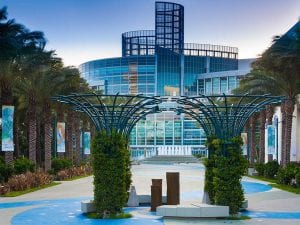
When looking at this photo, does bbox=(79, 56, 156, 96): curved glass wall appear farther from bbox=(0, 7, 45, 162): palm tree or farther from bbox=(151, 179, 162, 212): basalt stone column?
bbox=(151, 179, 162, 212): basalt stone column

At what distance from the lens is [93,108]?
19.5 meters

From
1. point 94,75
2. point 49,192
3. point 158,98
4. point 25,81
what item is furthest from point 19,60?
point 94,75

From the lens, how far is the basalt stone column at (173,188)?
20656 mm

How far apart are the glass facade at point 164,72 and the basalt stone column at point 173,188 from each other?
278 ft

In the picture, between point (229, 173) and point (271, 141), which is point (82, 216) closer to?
point (229, 173)

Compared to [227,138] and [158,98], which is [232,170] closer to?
[227,138]

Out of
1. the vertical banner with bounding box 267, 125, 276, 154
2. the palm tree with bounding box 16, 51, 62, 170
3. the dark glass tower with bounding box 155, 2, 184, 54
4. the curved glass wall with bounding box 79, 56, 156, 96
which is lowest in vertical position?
the vertical banner with bounding box 267, 125, 276, 154

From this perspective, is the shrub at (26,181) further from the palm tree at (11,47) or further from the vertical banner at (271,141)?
the vertical banner at (271,141)

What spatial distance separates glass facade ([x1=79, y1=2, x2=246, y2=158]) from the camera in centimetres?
10900

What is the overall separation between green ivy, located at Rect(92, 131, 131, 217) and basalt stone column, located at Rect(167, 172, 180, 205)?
6.82ft

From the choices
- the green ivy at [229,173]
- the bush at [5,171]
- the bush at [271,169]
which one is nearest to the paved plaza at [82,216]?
the green ivy at [229,173]

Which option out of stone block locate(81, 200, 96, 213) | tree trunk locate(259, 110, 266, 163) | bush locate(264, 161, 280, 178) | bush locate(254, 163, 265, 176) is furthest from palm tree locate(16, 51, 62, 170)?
tree trunk locate(259, 110, 266, 163)

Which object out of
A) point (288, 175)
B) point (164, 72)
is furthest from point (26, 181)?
point (164, 72)

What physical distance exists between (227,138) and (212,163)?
1.58m
